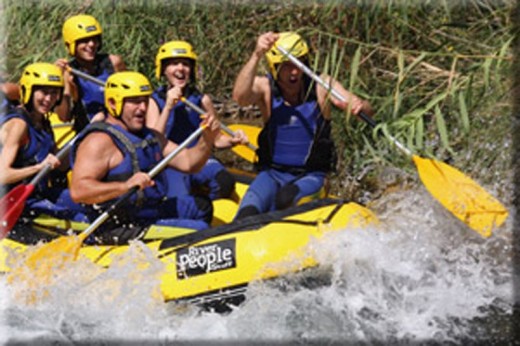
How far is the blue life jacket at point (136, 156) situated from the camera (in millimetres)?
4883

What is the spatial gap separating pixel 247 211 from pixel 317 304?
75 centimetres

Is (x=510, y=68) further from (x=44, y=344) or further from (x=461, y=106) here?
(x=44, y=344)

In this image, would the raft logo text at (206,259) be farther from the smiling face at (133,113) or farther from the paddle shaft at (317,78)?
the paddle shaft at (317,78)

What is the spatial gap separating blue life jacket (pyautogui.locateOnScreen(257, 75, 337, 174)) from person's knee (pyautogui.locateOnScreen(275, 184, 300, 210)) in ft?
0.66

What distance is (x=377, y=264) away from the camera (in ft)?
15.3

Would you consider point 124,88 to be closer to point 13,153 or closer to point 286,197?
point 13,153

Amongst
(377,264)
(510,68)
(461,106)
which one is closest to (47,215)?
(377,264)

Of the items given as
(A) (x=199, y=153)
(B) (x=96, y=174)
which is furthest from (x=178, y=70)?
(B) (x=96, y=174)

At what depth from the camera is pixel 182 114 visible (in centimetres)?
593

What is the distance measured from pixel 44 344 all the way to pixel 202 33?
12.4 feet

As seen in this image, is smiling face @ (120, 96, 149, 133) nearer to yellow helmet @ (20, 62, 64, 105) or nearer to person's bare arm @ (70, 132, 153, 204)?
person's bare arm @ (70, 132, 153, 204)

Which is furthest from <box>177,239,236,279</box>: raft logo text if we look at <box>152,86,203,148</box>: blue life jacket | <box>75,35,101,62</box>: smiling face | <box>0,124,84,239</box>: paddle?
<box>75,35,101,62</box>: smiling face

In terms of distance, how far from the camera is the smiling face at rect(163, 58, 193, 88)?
5688mm

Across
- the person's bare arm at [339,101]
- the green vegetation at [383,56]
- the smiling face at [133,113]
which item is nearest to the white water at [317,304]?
the green vegetation at [383,56]
